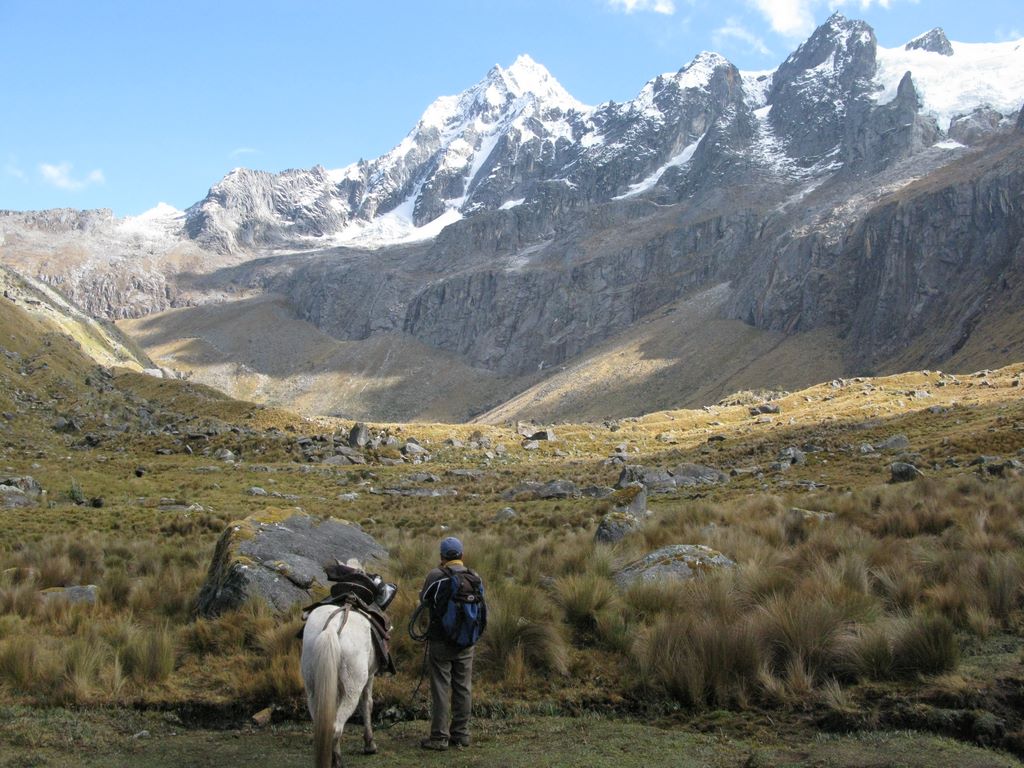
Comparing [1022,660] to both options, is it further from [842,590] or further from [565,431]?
[565,431]

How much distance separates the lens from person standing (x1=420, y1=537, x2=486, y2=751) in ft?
22.3

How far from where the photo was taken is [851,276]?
5310 inches

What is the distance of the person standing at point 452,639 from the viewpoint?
268 inches

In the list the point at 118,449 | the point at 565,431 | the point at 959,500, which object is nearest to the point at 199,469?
the point at 118,449

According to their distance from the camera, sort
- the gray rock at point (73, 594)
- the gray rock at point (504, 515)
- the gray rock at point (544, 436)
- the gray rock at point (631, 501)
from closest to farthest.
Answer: the gray rock at point (73, 594) → the gray rock at point (631, 501) → the gray rock at point (504, 515) → the gray rock at point (544, 436)

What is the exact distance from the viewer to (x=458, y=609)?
692 cm

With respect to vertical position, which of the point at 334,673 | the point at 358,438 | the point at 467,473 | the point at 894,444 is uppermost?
the point at 358,438

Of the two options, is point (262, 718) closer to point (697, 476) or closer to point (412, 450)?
point (697, 476)

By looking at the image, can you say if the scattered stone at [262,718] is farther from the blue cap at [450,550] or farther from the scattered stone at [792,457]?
the scattered stone at [792,457]

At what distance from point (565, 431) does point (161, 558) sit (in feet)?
157

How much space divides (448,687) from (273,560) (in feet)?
14.4

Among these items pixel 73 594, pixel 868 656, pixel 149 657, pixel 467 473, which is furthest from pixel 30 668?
pixel 467 473

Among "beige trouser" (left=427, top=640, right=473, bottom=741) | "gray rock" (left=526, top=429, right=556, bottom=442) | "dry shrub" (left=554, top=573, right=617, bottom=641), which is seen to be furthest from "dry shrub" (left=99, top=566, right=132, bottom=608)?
"gray rock" (left=526, top=429, right=556, bottom=442)

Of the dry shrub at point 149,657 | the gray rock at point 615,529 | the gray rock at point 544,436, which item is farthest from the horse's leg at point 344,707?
the gray rock at point 544,436
